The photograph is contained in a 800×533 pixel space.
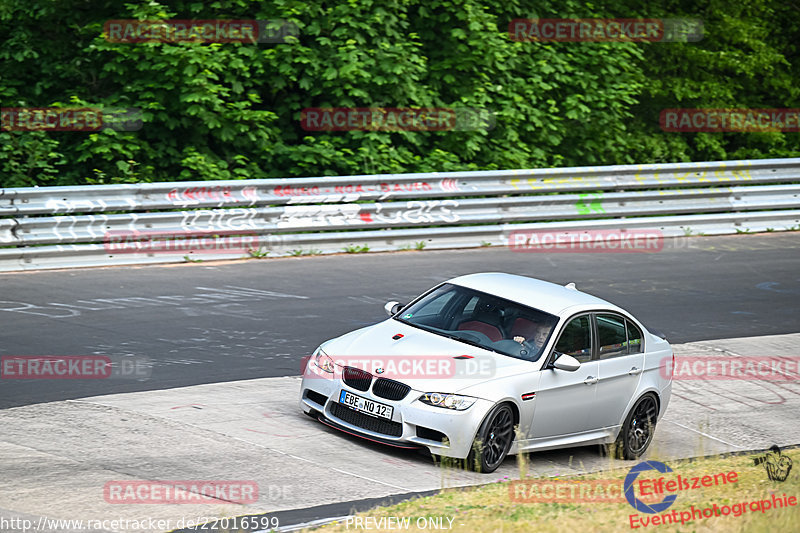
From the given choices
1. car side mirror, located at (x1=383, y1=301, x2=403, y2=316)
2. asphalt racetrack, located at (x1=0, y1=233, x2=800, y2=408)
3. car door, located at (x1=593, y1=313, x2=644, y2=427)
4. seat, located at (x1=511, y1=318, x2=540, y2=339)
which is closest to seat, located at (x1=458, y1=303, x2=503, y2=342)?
seat, located at (x1=511, y1=318, x2=540, y2=339)

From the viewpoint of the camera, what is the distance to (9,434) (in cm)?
856

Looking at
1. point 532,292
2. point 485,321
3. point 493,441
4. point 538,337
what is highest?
point 532,292

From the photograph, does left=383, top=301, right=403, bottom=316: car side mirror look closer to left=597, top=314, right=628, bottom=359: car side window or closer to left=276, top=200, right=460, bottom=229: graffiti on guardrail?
left=597, top=314, right=628, bottom=359: car side window

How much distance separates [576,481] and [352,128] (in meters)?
12.1

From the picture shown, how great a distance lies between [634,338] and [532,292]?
1.19m

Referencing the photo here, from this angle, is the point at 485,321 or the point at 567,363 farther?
the point at 485,321

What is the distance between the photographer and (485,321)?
32.4 ft

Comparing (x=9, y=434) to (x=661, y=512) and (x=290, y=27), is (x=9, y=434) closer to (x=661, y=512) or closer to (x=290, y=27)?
(x=661, y=512)

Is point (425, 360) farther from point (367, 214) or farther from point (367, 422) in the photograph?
point (367, 214)

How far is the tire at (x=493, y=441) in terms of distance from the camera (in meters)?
8.85

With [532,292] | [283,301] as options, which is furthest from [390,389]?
[283,301]

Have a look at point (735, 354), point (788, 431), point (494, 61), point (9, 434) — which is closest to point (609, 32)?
point (494, 61)

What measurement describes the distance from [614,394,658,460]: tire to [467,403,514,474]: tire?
1.61m

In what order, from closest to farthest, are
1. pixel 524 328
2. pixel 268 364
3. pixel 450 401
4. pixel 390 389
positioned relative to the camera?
pixel 450 401, pixel 390 389, pixel 524 328, pixel 268 364
